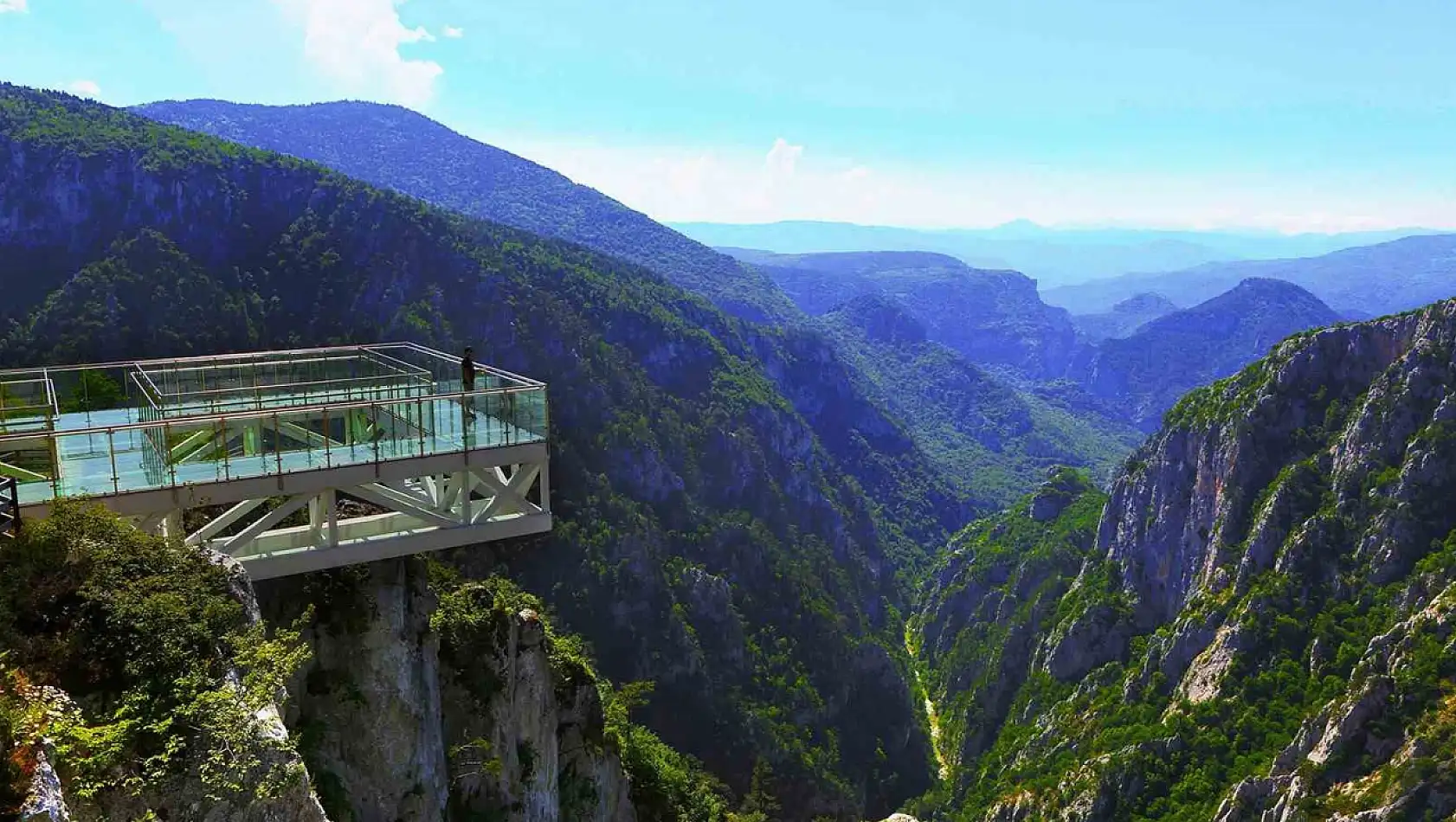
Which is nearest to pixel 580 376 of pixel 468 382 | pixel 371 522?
pixel 468 382

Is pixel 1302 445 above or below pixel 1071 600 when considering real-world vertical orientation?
above

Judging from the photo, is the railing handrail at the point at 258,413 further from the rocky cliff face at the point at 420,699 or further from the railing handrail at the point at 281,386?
the rocky cliff face at the point at 420,699

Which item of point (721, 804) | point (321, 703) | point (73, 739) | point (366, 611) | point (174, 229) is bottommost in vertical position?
point (721, 804)

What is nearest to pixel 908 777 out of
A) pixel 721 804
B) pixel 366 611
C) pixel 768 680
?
pixel 768 680

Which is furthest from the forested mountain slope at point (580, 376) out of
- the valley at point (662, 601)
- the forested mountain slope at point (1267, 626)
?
the forested mountain slope at point (1267, 626)

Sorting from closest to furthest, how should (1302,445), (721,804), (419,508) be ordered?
(419,508)
(721,804)
(1302,445)

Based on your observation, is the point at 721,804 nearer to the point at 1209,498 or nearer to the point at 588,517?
the point at 588,517

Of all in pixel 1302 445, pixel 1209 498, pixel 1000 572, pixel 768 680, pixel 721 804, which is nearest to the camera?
pixel 721 804
